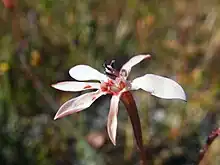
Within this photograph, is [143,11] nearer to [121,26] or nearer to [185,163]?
[121,26]

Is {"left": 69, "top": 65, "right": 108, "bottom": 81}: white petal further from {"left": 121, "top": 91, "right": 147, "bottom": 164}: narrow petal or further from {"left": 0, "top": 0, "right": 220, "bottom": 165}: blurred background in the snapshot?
{"left": 0, "top": 0, "right": 220, "bottom": 165}: blurred background

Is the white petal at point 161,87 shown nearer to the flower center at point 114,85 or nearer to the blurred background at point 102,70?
the flower center at point 114,85

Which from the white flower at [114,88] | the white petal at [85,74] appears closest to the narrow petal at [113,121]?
the white flower at [114,88]

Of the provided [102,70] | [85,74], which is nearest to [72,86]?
[85,74]

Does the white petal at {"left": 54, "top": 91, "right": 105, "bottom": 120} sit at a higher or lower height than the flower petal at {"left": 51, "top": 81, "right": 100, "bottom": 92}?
lower

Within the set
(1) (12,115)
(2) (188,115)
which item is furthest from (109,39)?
(1) (12,115)

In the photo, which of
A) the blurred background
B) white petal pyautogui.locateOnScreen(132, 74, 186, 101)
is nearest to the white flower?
white petal pyautogui.locateOnScreen(132, 74, 186, 101)
